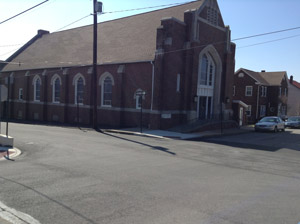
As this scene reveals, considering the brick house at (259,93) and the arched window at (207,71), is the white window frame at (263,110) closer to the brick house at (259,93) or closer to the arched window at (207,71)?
the brick house at (259,93)

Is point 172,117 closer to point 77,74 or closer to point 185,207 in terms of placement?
point 77,74

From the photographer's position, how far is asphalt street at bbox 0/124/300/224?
512cm

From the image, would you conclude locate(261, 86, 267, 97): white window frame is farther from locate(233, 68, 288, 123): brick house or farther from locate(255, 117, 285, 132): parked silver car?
locate(255, 117, 285, 132): parked silver car

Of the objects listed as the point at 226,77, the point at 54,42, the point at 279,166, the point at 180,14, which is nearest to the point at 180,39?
the point at 180,14

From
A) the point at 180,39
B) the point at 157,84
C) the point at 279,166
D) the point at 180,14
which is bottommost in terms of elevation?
the point at 279,166

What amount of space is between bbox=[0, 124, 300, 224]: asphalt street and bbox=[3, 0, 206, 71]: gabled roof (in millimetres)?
13992

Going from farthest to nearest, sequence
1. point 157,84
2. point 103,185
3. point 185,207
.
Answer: point 157,84
point 103,185
point 185,207

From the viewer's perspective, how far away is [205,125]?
76.8 feet

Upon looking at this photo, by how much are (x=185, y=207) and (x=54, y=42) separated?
1432 inches

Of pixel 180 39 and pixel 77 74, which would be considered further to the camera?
pixel 77 74

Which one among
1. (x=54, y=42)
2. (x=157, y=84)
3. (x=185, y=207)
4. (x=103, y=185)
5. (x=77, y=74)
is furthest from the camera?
(x=54, y=42)

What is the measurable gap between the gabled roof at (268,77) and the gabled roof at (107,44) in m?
23.6

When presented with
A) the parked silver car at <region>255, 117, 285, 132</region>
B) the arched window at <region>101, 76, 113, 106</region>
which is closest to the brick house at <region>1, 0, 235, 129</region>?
the arched window at <region>101, 76, 113, 106</region>

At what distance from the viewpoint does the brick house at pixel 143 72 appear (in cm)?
2270
